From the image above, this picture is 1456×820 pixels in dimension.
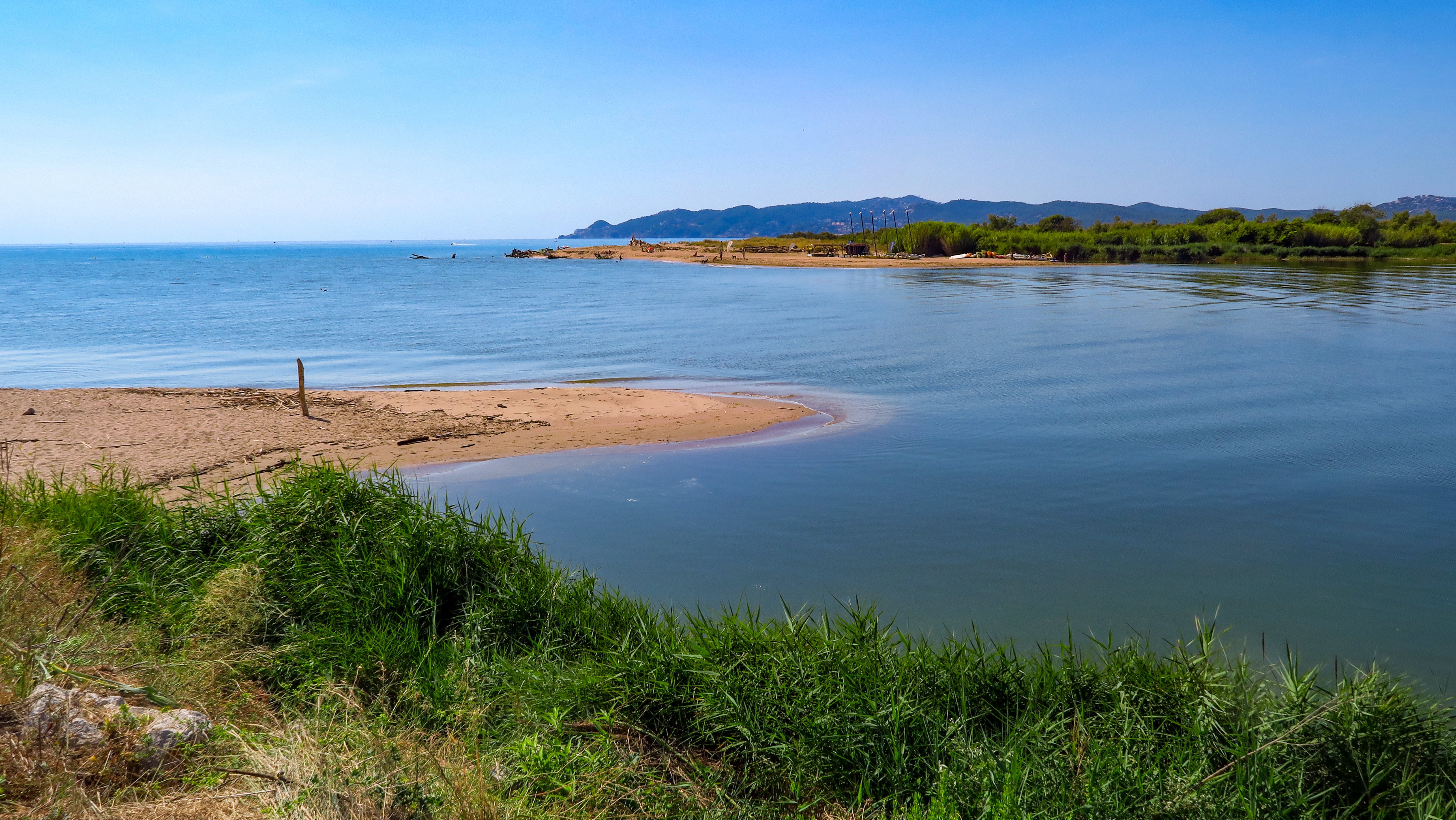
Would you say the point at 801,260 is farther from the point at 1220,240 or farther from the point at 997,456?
the point at 997,456

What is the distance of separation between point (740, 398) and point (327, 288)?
58183mm

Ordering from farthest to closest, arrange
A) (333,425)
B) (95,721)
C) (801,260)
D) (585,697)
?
(801,260) < (333,425) < (585,697) < (95,721)

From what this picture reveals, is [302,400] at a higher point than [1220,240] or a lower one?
lower

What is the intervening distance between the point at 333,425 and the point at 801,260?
292 ft

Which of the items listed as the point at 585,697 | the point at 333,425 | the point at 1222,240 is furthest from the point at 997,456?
the point at 1222,240

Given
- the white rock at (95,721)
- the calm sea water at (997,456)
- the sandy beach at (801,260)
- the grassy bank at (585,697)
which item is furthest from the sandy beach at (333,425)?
the sandy beach at (801,260)

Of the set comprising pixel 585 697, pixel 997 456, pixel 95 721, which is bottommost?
pixel 997 456

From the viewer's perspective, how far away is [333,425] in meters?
15.6

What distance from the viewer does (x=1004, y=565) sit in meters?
8.93

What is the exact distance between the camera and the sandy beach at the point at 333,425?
12914 millimetres

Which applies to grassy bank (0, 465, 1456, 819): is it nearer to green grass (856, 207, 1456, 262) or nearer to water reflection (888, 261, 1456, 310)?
water reflection (888, 261, 1456, 310)

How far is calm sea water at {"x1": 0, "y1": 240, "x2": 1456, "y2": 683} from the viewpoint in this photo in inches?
325

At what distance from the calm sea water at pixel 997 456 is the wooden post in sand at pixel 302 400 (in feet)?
15.7

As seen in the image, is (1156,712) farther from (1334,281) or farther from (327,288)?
(327,288)
